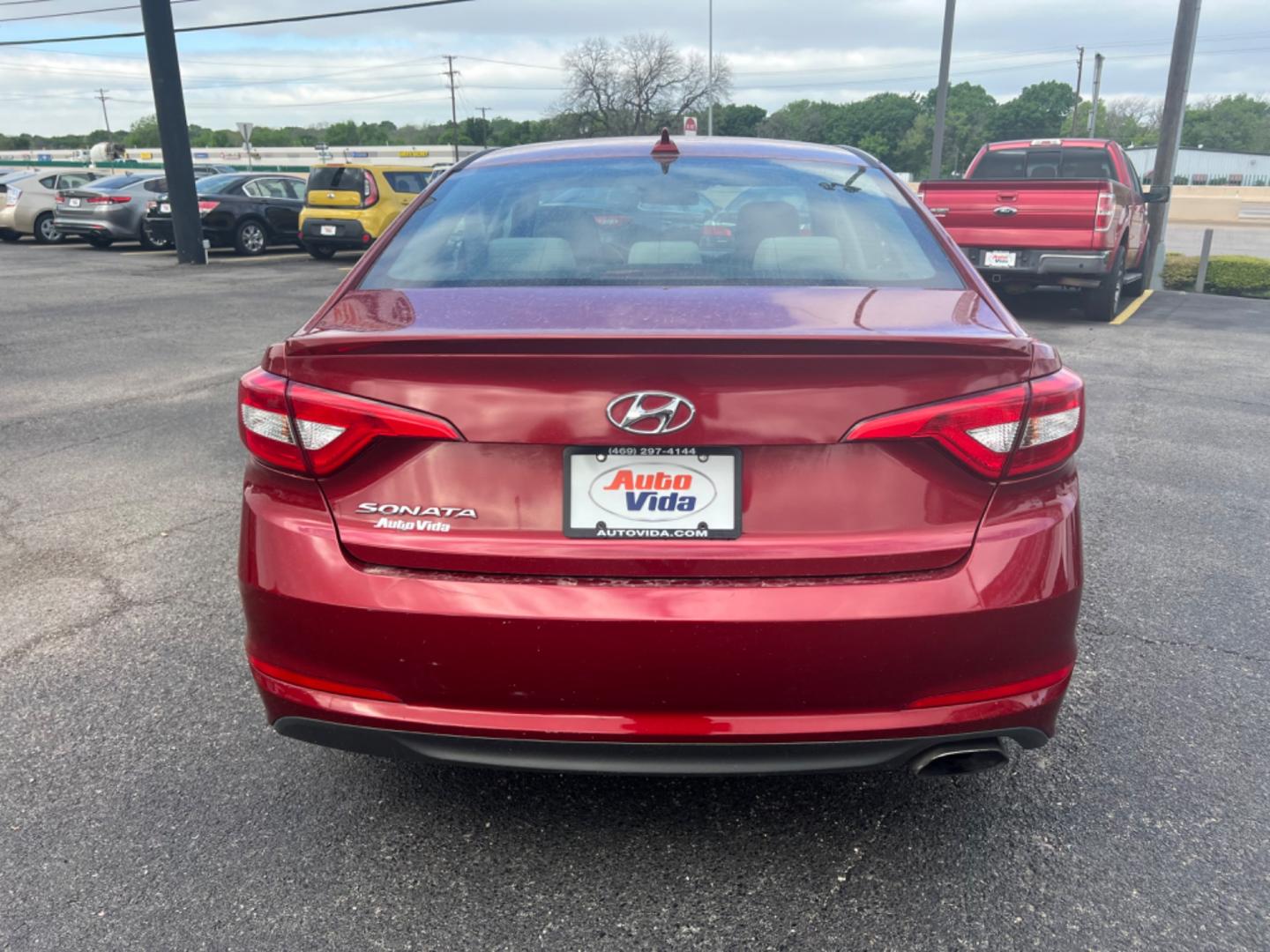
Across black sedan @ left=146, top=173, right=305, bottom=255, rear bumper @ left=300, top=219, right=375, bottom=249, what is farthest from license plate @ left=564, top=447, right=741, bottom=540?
black sedan @ left=146, top=173, right=305, bottom=255

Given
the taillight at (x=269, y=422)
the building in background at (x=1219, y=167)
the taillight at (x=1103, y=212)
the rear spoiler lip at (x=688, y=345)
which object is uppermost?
the rear spoiler lip at (x=688, y=345)

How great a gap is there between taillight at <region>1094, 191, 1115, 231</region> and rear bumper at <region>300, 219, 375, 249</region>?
41.4 feet

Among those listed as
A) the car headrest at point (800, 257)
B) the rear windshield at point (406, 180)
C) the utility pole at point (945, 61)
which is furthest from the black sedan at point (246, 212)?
the car headrest at point (800, 257)

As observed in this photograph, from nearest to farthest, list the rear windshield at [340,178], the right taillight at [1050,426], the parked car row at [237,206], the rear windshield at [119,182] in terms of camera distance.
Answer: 1. the right taillight at [1050,426]
2. the rear windshield at [340,178]
3. the parked car row at [237,206]
4. the rear windshield at [119,182]

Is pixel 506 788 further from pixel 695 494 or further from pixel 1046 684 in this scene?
pixel 1046 684

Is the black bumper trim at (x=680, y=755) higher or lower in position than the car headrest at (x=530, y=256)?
lower

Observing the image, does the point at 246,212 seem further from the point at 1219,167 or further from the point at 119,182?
the point at 1219,167

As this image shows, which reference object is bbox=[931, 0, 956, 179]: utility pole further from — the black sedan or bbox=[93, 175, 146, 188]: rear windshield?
bbox=[93, 175, 146, 188]: rear windshield

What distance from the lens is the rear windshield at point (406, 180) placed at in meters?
19.3

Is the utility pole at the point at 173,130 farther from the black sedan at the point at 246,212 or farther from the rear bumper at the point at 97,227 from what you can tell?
the rear bumper at the point at 97,227

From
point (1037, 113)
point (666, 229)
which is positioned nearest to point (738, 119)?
point (1037, 113)

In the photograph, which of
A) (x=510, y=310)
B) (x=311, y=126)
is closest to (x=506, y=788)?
(x=510, y=310)

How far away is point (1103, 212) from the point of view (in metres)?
10.6

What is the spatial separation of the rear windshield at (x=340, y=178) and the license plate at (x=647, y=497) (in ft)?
60.0
